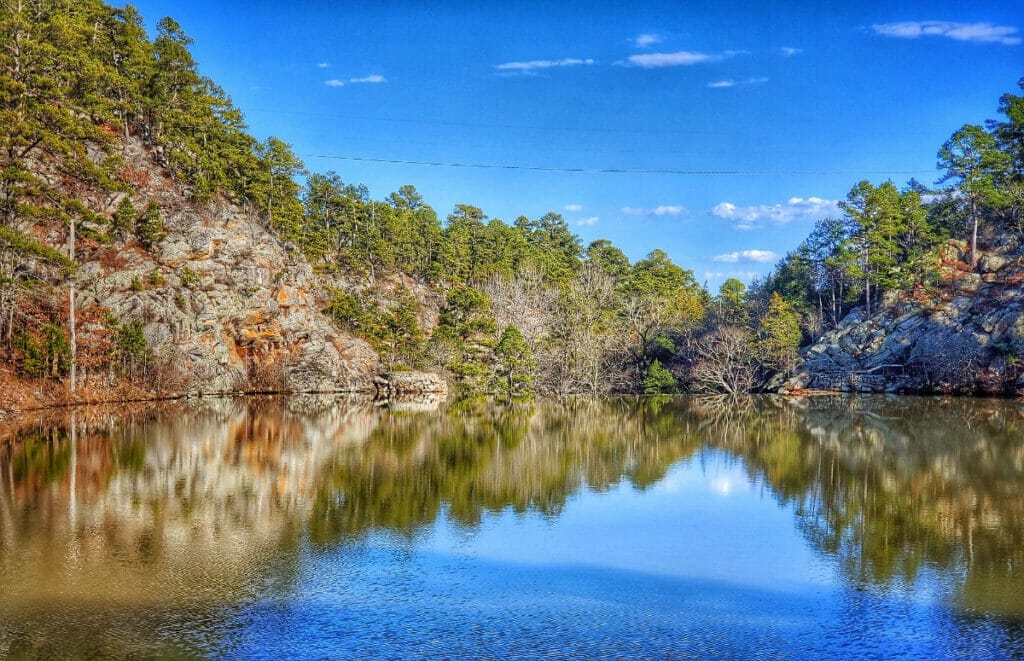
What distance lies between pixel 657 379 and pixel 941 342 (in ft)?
62.4

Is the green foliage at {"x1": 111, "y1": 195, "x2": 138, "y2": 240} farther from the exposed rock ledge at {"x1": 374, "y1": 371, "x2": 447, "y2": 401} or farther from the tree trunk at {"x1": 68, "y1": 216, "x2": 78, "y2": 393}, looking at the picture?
the exposed rock ledge at {"x1": 374, "y1": 371, "x2": 447, "y2": 401}

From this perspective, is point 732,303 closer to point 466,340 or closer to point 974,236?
point 974,236

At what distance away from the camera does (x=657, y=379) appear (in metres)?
59.7

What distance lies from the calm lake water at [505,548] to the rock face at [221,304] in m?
19.8

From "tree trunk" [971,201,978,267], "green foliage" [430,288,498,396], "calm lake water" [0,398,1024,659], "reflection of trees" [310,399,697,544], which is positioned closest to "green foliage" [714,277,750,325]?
"tree trunk" [971,201,978,267]

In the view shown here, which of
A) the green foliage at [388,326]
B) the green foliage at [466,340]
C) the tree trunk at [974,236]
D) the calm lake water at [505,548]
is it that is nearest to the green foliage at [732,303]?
the tree trunk at [974,236]

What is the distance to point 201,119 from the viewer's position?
5662 centimetres

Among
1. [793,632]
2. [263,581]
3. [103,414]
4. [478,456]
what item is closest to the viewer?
[793,632]

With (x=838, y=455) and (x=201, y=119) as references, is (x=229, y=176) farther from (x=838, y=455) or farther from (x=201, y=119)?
(x=838, y=455)

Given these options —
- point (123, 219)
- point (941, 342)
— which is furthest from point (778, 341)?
point (123, 219)

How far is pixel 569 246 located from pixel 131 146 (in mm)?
48226

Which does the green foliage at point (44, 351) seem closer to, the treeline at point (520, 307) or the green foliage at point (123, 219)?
the green foliage at point (123, 219)

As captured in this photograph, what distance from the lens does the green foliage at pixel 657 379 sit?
59.6m

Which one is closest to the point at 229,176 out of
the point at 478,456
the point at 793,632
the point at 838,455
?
the point at 478,456
